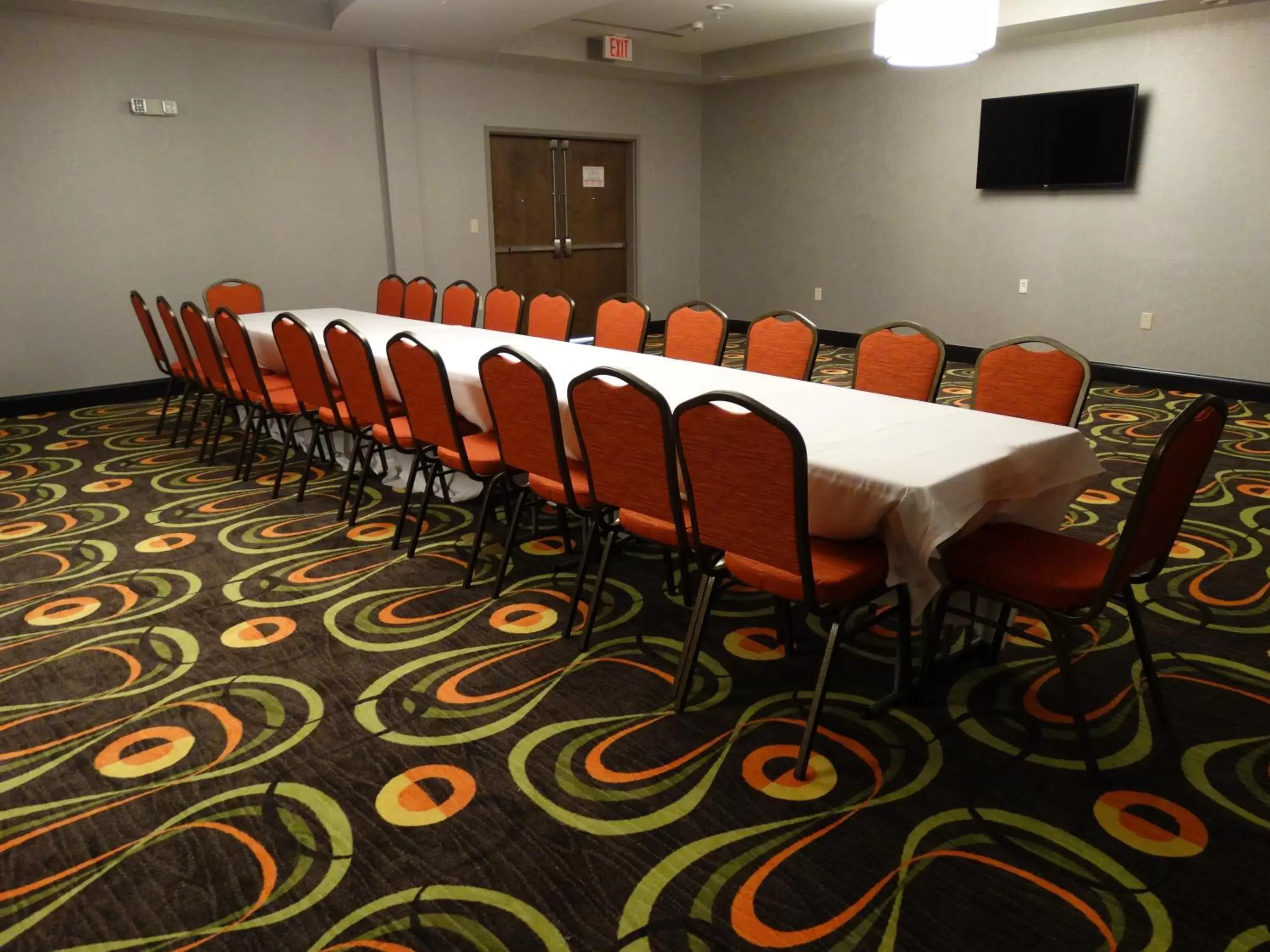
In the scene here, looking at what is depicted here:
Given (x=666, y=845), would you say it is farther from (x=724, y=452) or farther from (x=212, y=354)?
(x=212, y=354)

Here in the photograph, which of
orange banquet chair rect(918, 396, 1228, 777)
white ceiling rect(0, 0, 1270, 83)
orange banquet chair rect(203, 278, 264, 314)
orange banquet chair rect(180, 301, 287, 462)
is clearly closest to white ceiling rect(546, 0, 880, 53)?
white ceiling rect(0, 0, 1270, 83)

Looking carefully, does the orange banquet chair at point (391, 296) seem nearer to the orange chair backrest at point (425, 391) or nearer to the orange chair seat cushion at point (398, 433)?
the orange chair seat cushion at point (398, 433)

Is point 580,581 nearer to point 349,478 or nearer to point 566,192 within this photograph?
point 349,478

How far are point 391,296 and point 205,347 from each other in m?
2.11

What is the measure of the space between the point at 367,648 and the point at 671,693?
42.1 inches

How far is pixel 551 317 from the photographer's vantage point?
5344mm

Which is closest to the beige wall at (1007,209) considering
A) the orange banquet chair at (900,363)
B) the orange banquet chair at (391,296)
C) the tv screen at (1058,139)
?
the tv screen at (1058,139)

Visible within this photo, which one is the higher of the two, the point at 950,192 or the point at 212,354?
the point at 950,192

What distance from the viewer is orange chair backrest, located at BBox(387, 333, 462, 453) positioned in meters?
3.20

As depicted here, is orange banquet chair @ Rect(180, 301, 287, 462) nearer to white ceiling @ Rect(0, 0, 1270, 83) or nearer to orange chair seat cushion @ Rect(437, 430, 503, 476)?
orange chair seat cushion @ Rect(437, 430, 503, 476)

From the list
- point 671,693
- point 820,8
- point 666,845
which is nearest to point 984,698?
point 671,693

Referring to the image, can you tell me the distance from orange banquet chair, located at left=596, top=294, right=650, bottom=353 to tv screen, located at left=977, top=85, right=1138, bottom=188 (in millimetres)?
4265

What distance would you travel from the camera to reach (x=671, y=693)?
259 cm

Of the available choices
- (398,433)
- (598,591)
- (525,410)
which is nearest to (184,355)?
(398,433)
